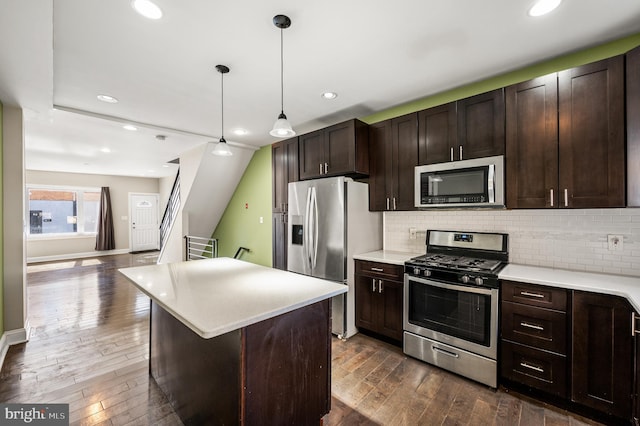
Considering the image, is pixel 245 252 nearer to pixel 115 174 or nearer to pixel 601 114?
pixel 601 114

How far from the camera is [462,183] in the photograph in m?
2.60

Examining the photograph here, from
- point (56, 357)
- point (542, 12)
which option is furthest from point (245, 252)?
point (542, 12)

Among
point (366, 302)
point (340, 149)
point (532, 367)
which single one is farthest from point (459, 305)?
point (340, 149)

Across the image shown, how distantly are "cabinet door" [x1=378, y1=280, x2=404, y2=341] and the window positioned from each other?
9.49m

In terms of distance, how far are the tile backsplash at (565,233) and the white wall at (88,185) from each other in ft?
31.7

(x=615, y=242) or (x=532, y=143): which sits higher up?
(x=532, y=143)

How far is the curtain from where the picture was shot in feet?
27.6

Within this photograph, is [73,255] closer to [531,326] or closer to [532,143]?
[531,326]

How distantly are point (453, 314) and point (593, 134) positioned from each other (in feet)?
5.70

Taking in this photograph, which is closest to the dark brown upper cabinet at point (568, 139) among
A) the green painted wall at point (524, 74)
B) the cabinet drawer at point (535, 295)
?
the green painted wall at point (524, 74)

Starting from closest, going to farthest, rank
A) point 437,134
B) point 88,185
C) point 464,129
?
point 464,129 < point 437,134 < point 88,185

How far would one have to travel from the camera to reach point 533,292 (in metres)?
2.06

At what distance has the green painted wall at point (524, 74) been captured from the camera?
211 cm

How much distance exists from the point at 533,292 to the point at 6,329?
16.6 ft
